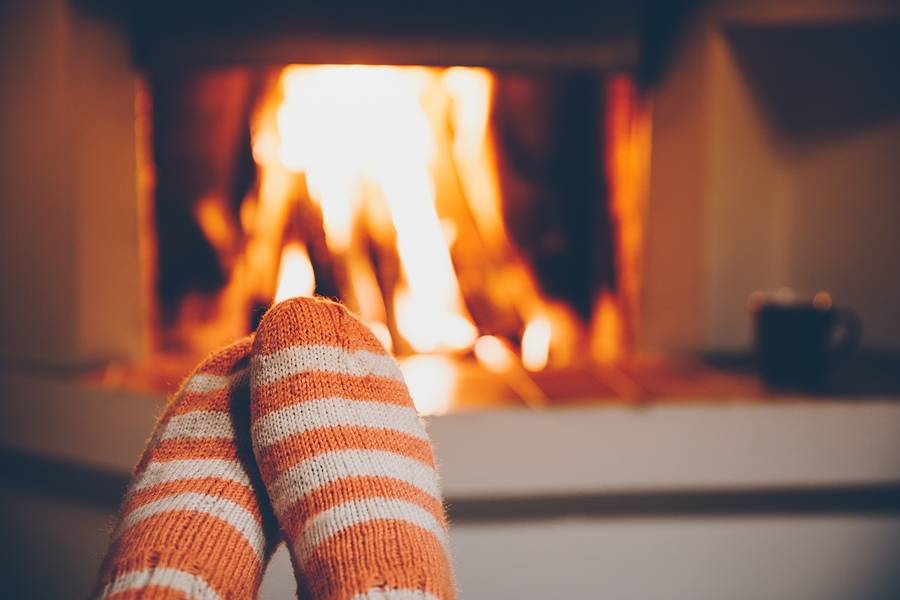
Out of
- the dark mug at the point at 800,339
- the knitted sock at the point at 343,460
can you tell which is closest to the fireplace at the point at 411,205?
the dark mug at the point at 800,339

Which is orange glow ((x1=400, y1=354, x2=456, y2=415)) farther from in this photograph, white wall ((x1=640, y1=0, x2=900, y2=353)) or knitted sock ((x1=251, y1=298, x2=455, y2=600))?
white wall ((x1=640, y1=0, x2=900, y2=353))

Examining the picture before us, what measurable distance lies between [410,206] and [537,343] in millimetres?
250

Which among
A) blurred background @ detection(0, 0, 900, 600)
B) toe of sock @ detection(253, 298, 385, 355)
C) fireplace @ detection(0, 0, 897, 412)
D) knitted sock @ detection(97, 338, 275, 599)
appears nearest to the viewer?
knitted sock @ detection(97, 338, 275, 599)

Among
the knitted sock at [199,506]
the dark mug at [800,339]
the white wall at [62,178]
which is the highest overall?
the white wall at [62,178]

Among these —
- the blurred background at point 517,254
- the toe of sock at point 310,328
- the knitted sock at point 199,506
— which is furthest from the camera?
the blurred background at point 517,254

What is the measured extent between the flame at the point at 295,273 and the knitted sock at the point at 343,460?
377 mm

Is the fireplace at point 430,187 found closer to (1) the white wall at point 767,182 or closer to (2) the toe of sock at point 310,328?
(1) the white wall at point 767,182

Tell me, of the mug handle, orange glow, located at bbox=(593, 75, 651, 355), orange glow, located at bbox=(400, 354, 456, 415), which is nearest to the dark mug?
the mug handle

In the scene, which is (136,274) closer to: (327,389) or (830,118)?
(327,389)

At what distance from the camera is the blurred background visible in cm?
91

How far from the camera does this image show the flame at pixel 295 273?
116 centimetres

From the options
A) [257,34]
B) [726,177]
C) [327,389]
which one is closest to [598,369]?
[726,177]

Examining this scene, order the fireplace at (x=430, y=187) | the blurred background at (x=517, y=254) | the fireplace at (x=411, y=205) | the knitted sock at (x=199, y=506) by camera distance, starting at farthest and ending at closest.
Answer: the fireplace at (x=411, y=205) → the fireplace at (x=430, y=187) → the blurred background at (x=517, y=254) → the knitted sock at (x=199, y=506)

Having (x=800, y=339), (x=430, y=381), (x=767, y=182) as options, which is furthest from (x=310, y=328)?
(x=767, y=182)
